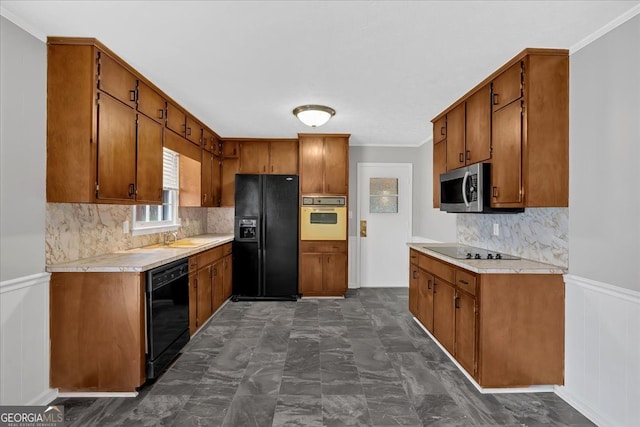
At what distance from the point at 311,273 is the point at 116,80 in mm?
3470

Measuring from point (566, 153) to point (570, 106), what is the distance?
0.33m

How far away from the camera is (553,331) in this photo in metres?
2.49

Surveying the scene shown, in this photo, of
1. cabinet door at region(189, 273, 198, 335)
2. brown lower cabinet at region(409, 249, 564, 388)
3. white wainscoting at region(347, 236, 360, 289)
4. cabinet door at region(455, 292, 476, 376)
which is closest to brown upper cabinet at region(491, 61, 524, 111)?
brown lower cabinet at region(409, 249, 564, 388)

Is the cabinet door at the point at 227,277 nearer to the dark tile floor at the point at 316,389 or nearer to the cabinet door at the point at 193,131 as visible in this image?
the dark tile floor at the point at 316,389

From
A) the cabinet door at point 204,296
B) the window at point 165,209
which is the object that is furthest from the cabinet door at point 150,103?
the cabinet door at point 204,296

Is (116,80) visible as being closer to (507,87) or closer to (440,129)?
(507,87)

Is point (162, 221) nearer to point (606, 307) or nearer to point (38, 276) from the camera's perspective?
point (38, 276)

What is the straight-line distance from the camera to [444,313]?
3.15 metres

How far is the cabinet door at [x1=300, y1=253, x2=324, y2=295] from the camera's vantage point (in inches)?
201

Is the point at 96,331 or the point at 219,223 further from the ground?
the point at 219,223

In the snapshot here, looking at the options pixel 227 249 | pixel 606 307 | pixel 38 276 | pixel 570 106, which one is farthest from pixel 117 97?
pixel 606 307

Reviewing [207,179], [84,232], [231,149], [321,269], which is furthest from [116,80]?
[321,269]

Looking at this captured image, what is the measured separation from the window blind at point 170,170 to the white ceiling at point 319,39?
1.04 meters

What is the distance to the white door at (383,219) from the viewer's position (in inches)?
229
